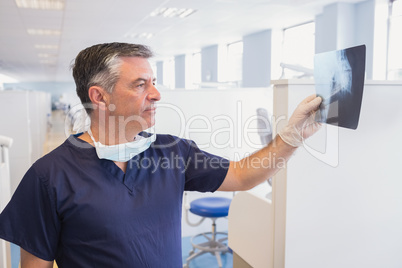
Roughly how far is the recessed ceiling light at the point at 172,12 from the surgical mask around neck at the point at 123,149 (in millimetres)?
4792

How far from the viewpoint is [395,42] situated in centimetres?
484

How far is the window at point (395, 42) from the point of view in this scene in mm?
4765

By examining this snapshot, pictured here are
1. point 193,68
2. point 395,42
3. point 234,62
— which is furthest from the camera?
point 193,68

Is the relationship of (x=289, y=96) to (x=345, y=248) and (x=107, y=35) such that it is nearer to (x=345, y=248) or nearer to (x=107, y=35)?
(x=345, y=248)

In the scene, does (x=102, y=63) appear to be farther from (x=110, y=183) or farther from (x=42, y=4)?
(x=42, y=4)

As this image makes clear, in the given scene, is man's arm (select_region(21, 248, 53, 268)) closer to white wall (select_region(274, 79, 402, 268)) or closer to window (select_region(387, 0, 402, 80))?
white wall (select_region(274, 79, 402, 268))

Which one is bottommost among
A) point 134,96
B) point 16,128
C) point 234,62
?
point 16,128

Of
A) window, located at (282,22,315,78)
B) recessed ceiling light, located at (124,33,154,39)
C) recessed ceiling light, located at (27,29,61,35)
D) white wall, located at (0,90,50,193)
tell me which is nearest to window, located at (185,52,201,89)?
recessed ceiling light, located at (124,33,154,39)

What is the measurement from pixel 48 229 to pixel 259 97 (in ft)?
7.75

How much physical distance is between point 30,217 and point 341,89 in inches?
37.3

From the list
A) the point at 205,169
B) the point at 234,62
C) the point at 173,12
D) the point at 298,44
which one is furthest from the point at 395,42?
the point at 234,62

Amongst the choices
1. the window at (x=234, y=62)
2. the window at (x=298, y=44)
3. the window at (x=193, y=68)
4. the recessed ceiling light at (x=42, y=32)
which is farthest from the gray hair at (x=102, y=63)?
the window at (x=193, y=68)

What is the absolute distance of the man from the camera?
970 millimetres

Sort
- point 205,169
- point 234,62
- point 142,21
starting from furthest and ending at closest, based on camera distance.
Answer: point 234,62 < point 142,21 < point 205,169
